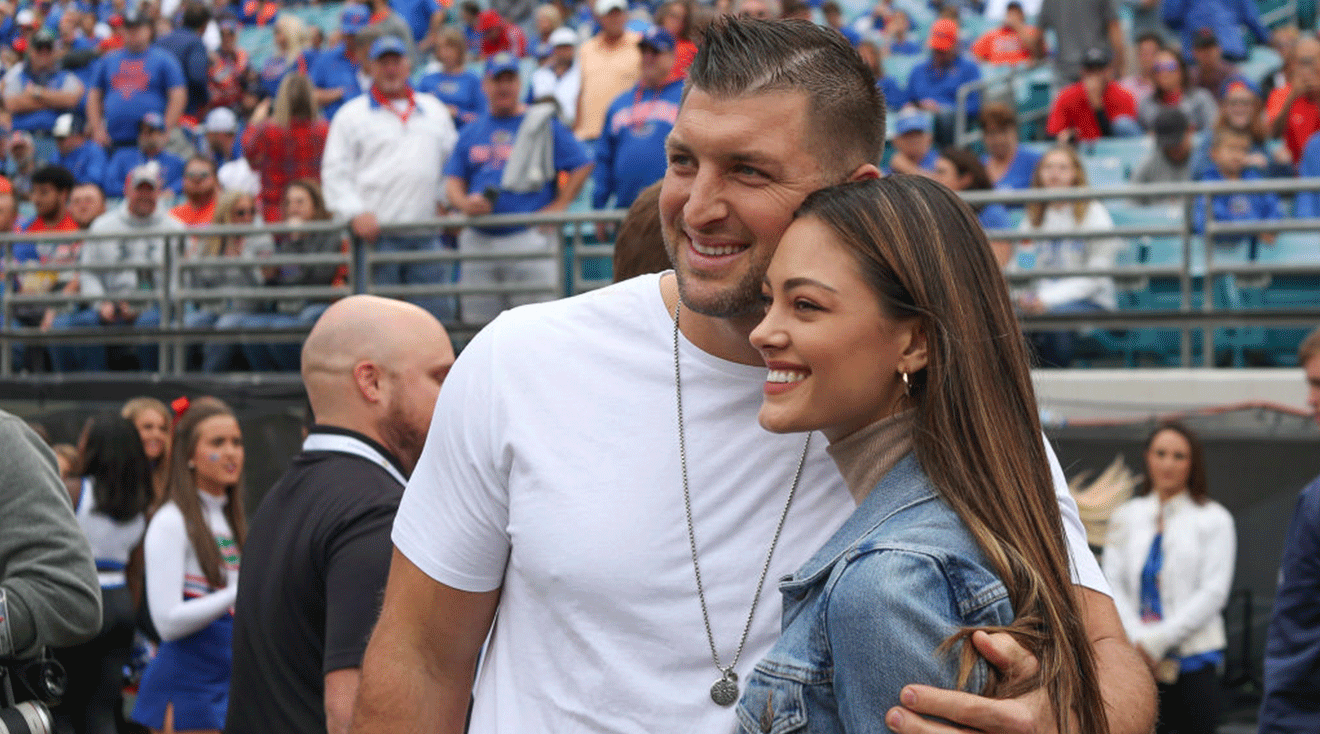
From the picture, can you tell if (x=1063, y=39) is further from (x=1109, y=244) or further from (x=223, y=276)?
(x=223, y=276)

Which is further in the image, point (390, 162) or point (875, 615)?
point (390, 162)

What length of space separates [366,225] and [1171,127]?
5126mm

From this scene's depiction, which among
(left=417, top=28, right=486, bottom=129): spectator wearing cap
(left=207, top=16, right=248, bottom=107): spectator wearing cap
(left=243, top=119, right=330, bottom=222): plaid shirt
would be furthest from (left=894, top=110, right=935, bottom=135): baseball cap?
(left=207, top=16, right=248, bottom=107): spectator wearing cap

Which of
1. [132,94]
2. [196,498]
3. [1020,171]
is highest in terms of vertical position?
[1020,171]

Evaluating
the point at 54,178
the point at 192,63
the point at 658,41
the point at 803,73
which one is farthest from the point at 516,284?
the point at 192,63

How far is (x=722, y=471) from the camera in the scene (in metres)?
2.16

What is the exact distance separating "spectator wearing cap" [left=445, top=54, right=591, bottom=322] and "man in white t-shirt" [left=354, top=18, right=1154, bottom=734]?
293 inches

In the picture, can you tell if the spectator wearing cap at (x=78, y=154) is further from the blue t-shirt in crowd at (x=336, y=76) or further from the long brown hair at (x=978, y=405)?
the long brown hair at (x=978, y=405)

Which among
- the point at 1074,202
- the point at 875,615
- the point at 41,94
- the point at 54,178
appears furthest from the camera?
the point at 41,94

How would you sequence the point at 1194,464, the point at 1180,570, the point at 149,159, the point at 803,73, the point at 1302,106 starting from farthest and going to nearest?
1. the point at 149,159
2. the point at 1302,106
3. the point at 1194,464
4. the point at 1180,570
5. the point at 803,73

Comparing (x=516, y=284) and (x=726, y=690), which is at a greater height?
(x=726, y=690)

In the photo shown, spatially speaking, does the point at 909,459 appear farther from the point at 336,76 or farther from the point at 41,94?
the point at 41,94

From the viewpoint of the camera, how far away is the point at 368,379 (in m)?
3.82

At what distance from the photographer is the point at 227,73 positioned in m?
17.9
